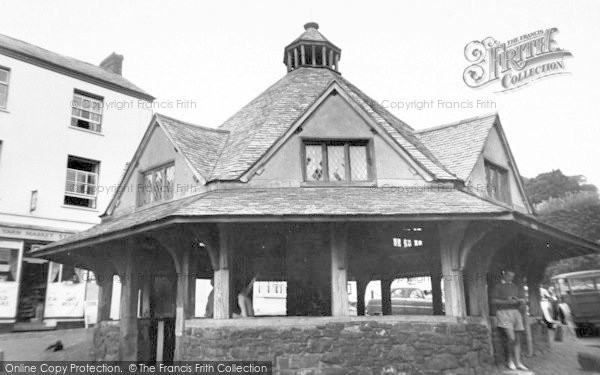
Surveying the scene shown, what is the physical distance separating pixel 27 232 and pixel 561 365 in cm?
1628

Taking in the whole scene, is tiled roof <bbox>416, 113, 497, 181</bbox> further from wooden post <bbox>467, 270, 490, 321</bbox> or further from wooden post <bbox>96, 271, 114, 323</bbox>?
wooden post <bbox>96, 271, 114, 323</bbox>

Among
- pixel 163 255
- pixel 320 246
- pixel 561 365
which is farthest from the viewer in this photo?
pixel 163 255

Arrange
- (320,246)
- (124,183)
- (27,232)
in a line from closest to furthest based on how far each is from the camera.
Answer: (320,246)
(124,183)
(27,232)

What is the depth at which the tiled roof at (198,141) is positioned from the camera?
12.1 metres

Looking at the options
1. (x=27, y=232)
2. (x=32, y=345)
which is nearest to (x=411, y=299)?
(x=32, y=345)

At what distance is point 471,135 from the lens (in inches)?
526

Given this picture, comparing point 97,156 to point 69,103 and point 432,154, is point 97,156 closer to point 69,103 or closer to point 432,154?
point 69,103

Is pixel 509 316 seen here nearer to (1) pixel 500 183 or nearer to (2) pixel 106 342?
(1) pixel 500 183

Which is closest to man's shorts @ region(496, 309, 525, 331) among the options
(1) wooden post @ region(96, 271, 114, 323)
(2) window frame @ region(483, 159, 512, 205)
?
(2) window frame @ region(483, 159, 512, 205)

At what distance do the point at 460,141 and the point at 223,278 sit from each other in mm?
7156

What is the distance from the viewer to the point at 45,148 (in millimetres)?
19250

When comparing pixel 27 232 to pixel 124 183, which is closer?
pixel 124 183

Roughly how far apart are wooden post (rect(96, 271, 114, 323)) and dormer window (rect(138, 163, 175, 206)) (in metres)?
2.00

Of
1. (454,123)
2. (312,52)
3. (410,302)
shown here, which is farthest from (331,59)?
(410,302)
